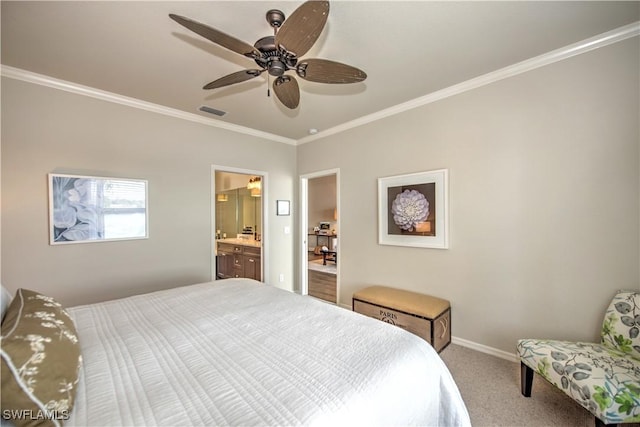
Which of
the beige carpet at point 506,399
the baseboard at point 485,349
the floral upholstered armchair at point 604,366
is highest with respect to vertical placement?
the floral upholstered armchair at point 604,366

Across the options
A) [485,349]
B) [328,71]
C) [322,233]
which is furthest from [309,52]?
[322,233]

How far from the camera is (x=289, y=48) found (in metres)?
1.45

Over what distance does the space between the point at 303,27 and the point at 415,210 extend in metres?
2.22

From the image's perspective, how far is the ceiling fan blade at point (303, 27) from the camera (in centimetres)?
117

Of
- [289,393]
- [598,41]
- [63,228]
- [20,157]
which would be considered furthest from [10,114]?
[598,41]

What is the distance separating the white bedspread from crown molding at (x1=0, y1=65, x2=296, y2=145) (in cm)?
219

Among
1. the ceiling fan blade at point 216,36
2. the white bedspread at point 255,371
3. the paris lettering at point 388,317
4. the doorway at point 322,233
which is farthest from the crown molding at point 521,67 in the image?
the doorway at point 322,233

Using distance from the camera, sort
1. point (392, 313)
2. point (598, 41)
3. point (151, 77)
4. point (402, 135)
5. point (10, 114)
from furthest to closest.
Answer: point (402, 135)
point (392, 313)
point (151, 77)
point (10, 114)
point (598, 41)

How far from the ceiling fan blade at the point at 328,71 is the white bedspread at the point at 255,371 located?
1.56 m

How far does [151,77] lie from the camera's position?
2.43m

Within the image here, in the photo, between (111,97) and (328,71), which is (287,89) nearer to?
(328,71)

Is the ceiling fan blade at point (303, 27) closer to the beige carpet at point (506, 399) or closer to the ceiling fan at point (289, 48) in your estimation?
the ceiling fan at point (289, 48)

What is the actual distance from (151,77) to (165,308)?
82.6 inches

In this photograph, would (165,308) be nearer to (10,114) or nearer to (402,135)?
(10,114)
